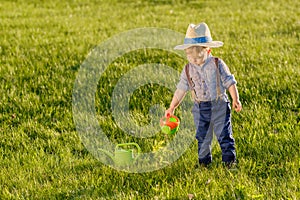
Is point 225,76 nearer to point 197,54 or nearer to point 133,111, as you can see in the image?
point 197,54

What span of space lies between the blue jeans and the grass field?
16 cm

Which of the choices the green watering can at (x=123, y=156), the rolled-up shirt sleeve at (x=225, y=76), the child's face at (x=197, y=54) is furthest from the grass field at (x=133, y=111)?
the child's face at (x=197, y=54)

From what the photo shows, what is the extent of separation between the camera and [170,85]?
665cm

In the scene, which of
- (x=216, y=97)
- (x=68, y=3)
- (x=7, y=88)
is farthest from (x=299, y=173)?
(x=68, y=3)

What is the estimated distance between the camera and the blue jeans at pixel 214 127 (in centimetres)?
448

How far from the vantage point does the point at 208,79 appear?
14.5 feet

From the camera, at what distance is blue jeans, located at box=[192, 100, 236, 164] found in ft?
14.7

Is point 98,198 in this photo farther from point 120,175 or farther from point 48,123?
point 48,123

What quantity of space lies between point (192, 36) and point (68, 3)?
10263 mm

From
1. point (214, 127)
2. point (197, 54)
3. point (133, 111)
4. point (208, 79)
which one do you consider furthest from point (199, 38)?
point (133, 111)

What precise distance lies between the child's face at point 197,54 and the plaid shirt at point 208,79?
0.26 ft

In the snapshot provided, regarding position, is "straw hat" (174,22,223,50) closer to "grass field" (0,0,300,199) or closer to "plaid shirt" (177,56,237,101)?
"plaid shirt" (177,56,237,101)

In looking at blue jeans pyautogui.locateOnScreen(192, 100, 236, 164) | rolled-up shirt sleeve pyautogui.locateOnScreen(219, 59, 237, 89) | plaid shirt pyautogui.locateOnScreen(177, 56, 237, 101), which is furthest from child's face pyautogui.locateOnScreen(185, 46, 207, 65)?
blue jeans pyautogui.locateOnScreen(192, 100, 236, 164)

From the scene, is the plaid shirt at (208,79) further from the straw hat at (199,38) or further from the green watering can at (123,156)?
the green watering can at (123,156)
